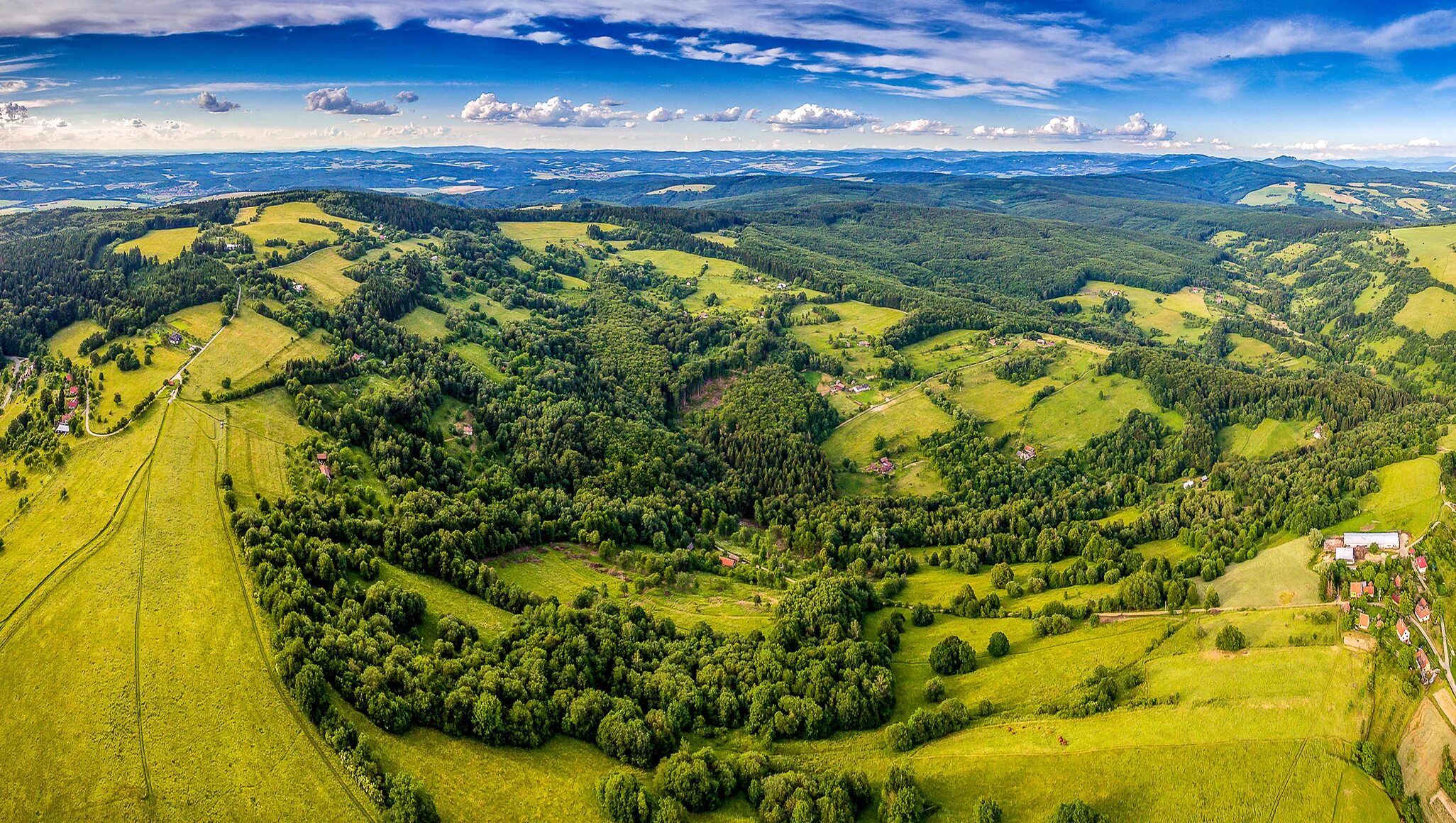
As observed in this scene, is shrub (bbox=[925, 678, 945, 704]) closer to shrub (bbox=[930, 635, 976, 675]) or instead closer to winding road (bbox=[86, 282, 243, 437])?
shrub (bbox=[930, 635, 976, 675])

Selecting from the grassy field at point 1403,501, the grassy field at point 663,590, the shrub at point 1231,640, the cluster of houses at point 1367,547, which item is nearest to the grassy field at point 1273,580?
the cluster of houses at point 1367,547

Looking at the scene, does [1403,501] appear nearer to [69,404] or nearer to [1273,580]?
Result: [1273,580]

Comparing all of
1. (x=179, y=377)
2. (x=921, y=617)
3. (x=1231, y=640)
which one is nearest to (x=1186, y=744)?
(x=1231, y=640)

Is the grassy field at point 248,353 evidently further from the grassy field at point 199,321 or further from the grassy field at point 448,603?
the grassy field at point 448,603

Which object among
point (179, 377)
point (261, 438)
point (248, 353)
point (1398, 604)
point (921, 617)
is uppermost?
point (248, 353)

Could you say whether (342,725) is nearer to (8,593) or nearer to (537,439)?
(8,593)
